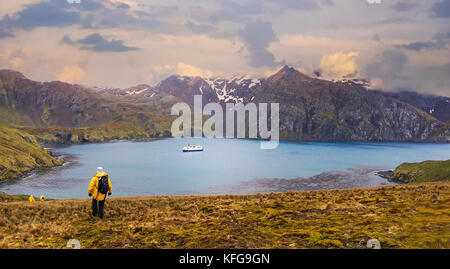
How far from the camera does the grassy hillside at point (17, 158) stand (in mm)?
129000

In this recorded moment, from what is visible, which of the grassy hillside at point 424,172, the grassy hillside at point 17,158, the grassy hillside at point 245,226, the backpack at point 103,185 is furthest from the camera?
the grassy hillside at point 17,158

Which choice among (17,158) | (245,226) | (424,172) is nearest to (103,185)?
(245,226)

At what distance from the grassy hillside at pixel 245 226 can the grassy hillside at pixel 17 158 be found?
127 meters

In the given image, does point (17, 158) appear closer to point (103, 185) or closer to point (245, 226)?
point (103, 185)

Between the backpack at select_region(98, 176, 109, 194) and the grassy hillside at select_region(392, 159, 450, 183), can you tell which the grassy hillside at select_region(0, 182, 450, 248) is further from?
the grassy hillside at select_region(392, 159, 450, 183)

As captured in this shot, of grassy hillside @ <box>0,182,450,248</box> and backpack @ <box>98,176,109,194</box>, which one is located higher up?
backpack @ <box>98,176,109,194</box>

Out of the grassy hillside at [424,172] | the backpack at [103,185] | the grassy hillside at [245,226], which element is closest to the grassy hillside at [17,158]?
the grassy hillside at [245,226]

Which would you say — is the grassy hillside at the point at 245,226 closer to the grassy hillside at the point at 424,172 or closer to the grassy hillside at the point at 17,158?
the grassy hillside at the point at 424,172

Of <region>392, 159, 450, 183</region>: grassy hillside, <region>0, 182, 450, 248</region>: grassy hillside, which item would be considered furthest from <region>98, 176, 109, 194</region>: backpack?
<region>392, 159, 450, 183</region>: grassy hillside

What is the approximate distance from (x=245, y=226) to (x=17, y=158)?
16071cm

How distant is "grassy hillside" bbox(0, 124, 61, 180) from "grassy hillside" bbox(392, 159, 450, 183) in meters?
153

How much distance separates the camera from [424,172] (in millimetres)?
107875

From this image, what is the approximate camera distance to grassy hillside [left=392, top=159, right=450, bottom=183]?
310ft

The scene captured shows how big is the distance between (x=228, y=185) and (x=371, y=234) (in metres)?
98.3
